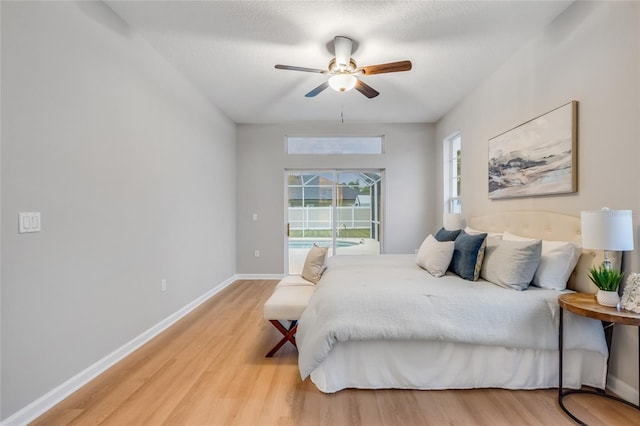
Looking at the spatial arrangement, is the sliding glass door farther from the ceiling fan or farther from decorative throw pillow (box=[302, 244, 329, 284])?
the ceiling fan

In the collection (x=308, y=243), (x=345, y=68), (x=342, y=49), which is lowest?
(x=308, y=243)

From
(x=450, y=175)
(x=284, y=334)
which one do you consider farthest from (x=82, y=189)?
(x=450, y=175)

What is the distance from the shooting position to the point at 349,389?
1869 millimetres

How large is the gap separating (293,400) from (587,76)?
2.94 meters

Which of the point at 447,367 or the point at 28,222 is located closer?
the point at 28,222

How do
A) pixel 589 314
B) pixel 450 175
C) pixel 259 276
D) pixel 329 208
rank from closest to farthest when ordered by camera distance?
pixel 589 314 → pixel 450 175 → pixel 259 276 → pixel 329 208

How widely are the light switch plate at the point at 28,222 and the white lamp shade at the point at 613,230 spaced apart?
3193mm

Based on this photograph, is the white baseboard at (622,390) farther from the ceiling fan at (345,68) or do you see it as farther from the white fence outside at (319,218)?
the white fence outside at (319,218)

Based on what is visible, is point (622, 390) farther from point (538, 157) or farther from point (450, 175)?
point (450, 175)

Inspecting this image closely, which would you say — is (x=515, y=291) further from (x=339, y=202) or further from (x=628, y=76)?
(x=339, y=202)

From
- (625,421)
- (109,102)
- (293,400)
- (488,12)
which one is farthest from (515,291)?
(109,102)

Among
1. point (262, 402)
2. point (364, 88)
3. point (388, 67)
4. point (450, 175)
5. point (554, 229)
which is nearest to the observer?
point (262, 402)

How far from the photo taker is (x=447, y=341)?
182 centimetres

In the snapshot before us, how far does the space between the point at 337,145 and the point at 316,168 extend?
22.0 inches
